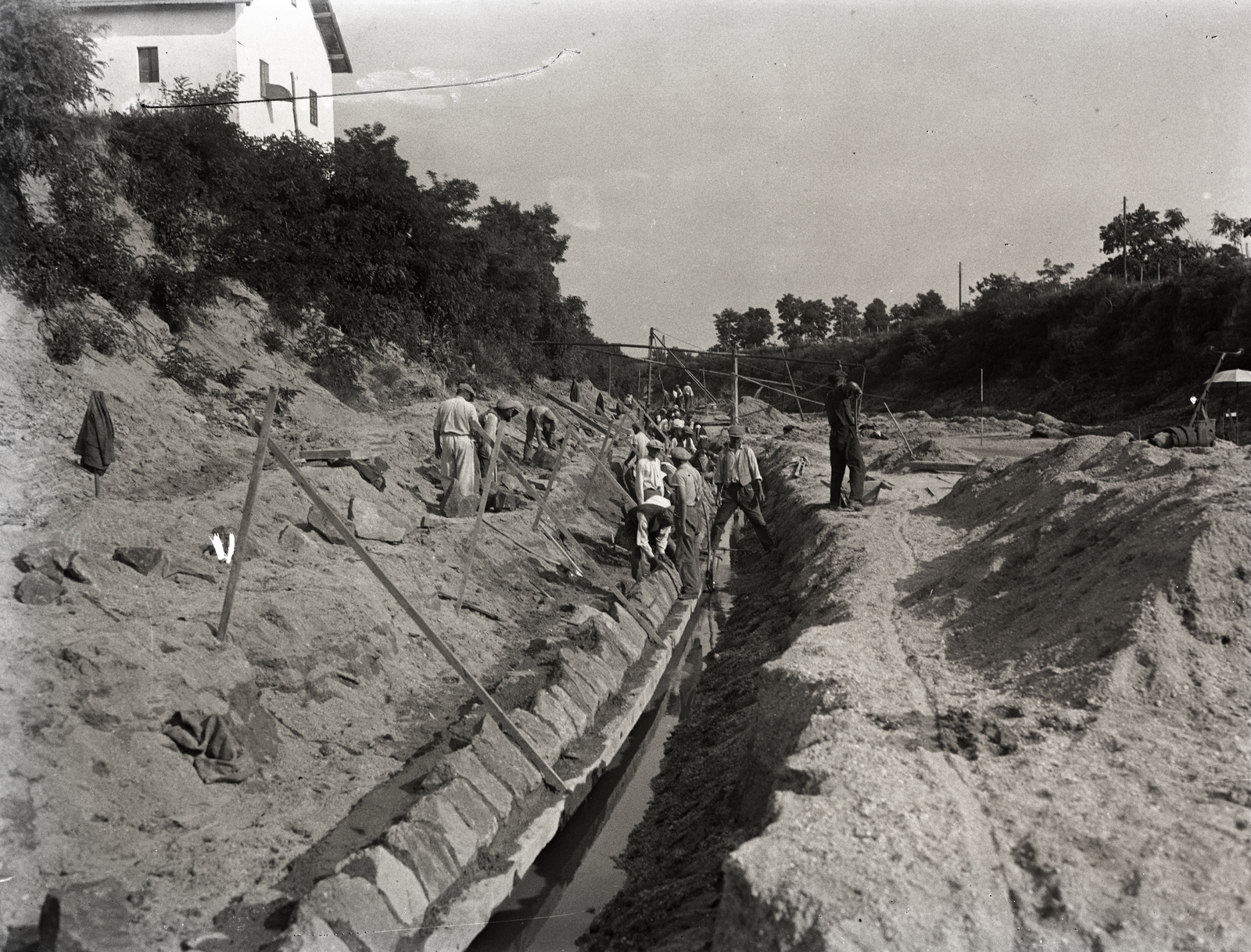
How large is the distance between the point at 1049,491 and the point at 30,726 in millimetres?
8577

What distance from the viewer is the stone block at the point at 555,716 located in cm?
726

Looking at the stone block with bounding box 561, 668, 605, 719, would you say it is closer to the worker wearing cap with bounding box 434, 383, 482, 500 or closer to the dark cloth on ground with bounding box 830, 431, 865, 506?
the worker wearing cap with bounding box 434, 383, 482, 500

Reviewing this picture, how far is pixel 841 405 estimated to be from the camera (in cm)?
1234

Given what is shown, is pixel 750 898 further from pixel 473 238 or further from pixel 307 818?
pixel 473 238

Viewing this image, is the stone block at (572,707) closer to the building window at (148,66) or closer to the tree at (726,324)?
the building window at (148,66)

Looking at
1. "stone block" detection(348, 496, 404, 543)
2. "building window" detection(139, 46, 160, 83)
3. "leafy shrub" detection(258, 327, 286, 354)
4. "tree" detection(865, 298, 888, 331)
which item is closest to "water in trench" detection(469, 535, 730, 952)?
"stone block" detection(348, 496, 404, 543)

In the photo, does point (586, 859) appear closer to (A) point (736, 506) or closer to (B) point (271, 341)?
(A) point (736, 506)

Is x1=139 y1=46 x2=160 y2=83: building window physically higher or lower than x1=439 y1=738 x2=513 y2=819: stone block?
higher

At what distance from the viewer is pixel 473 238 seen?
25750mm

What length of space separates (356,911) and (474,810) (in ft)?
4.22

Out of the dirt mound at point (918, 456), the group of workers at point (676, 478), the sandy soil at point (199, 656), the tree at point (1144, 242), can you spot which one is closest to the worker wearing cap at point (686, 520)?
the group of workers at point (676, 478)

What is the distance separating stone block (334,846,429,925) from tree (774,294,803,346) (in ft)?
267

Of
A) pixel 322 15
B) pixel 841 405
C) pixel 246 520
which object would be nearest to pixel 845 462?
pixel 841 405

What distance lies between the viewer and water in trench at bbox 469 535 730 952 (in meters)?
5.58
